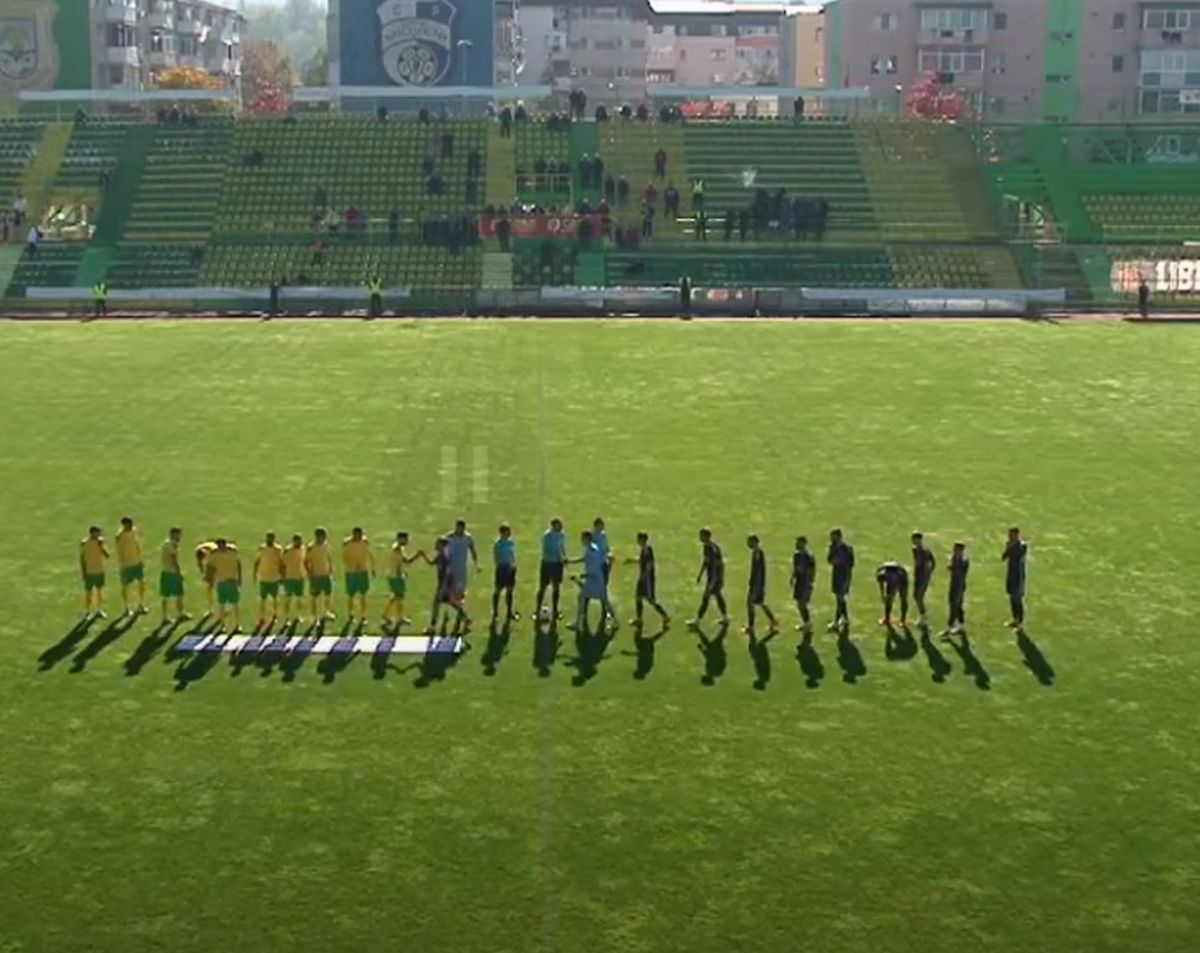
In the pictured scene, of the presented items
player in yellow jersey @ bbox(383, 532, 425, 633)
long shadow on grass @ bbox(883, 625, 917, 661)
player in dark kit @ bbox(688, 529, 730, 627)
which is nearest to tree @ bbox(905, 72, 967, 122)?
long shadow on grass @ bbox(883, 625, 917, 661)

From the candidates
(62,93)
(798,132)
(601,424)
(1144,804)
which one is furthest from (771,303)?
(1144,804)

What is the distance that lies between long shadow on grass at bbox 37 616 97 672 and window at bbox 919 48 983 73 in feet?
273

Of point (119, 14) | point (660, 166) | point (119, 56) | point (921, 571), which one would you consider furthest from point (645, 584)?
point (119, 14)

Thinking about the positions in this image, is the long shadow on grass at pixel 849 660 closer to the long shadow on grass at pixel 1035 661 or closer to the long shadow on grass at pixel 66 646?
the long shadow on grass at pixel 1035 661

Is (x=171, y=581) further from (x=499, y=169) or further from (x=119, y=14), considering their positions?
(x=119, y=14)

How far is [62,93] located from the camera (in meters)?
68.3

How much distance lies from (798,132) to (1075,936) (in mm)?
57677

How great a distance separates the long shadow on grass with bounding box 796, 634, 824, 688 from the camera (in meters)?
17.3

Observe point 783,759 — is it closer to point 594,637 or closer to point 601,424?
point 594,637

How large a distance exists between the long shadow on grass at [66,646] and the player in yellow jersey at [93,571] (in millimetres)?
204

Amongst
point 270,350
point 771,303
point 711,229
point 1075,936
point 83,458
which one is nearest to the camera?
point 1075,936

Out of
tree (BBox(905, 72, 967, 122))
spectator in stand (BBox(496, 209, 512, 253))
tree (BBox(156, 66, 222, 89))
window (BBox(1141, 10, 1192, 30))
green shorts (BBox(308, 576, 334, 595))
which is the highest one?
window (BBox(1141, 10, 1192, 30))

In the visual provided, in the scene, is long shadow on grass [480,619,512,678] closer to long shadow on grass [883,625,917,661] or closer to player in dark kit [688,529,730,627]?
player in dark kit [688,529,730,627]

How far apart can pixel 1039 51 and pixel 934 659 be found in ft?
273
